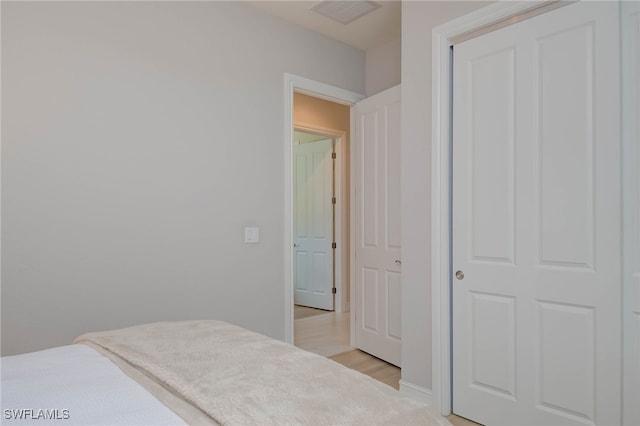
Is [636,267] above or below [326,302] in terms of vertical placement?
above

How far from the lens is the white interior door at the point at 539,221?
72.5 inches

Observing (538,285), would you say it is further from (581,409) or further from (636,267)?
(581,409)

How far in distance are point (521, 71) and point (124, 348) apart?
86.9 inches

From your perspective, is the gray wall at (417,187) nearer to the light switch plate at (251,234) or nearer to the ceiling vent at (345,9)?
the ceiling vent at (345,9)

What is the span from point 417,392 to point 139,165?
2.23 m

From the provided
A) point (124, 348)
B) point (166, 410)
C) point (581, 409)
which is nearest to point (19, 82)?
point (124, 348)

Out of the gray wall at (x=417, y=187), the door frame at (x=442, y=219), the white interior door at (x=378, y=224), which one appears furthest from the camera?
the white interior door at (x=378, y=224)

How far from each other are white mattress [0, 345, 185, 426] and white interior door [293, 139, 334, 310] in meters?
4.10

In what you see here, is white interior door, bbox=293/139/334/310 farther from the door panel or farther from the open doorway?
the door panel

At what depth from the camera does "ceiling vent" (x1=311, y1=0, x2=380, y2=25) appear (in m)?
2.96

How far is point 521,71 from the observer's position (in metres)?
2.13

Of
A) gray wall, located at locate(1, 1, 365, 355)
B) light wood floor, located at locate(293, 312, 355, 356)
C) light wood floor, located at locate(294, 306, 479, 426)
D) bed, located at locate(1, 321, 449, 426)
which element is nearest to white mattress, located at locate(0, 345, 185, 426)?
bed, located at locate(1, 321, 449, 426)

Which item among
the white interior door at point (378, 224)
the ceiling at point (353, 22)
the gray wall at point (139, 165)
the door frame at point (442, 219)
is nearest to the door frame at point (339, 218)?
the white interior door at point (378, 224)

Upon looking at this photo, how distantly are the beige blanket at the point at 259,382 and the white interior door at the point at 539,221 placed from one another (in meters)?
1.29
